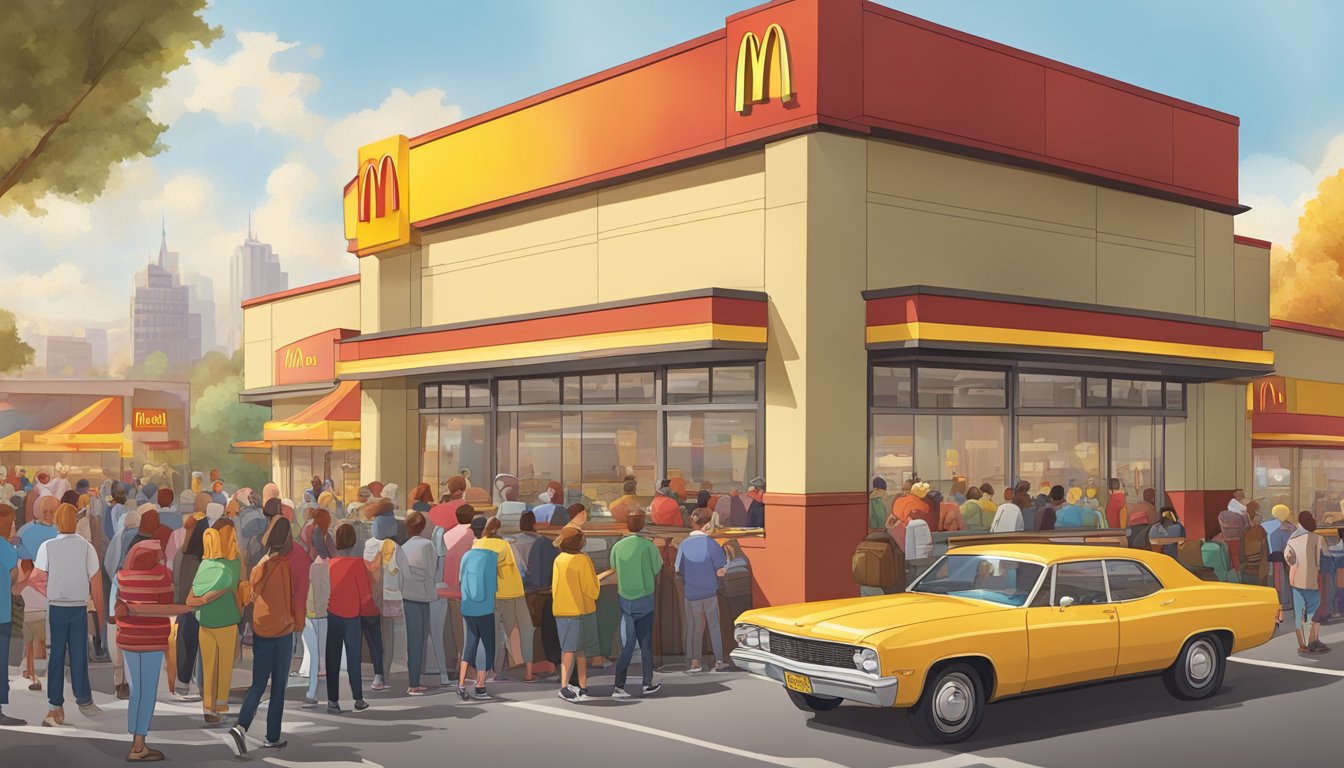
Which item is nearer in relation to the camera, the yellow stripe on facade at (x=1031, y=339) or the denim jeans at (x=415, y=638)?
the denim jeans at (x=415, y=638)

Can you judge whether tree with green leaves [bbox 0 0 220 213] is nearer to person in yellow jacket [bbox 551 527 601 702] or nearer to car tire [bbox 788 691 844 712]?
person in yellow jacket [bbox 551 527 601 702]

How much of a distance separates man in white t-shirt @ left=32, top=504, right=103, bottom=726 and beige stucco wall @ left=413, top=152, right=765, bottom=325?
9274 millimetres

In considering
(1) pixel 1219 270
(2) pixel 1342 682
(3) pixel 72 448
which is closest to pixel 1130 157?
(1) pixel 1219 270

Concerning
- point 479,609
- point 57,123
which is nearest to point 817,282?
point 479,609

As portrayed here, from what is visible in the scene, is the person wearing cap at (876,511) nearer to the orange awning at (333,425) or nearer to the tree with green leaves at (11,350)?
the orange awning at (333,425)

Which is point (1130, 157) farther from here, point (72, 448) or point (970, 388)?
point (72, 448)

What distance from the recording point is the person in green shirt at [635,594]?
12.4 metres

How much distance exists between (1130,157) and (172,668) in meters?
16.5

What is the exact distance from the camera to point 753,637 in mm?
11141

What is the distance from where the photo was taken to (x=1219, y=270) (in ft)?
74.1

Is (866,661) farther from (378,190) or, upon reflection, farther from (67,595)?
(378,190)

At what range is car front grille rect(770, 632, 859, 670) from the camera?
10202 mm

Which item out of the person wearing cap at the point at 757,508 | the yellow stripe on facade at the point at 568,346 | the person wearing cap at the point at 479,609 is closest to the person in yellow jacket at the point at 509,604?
the person wearing cap at the point at 479,609

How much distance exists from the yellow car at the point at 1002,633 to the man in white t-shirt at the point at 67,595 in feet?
19.9
